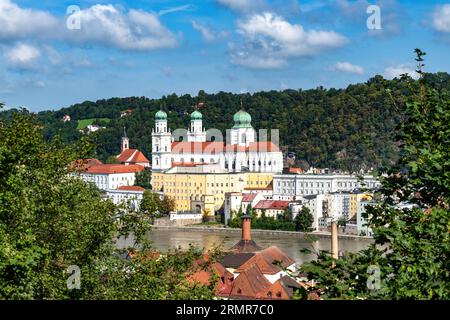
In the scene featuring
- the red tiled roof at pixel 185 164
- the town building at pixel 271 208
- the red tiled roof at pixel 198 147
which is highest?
the red tiled roof at pixel 198 147

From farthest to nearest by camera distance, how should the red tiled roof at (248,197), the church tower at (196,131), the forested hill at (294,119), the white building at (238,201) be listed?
the forested hill at (294,119), the church tower at (196,131), the red tiled roof at (248,197), the white building at (238,201)

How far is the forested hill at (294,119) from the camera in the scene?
43.7 m

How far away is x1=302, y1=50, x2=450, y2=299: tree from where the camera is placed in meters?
2.75

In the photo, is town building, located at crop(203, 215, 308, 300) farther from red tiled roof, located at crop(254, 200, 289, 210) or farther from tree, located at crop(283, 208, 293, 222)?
red tiled roof, located at crop(254, 200, 289, 210)

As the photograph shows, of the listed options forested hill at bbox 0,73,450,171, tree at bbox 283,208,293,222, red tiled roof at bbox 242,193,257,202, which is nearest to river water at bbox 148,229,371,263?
tree at bbox 283,208,293,222

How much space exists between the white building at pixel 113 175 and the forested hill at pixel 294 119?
3.79 m

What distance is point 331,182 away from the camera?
34.1 metres

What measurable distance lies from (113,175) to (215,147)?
4661 millimetres

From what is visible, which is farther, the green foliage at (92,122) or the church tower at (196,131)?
the green foliage at (92,122)

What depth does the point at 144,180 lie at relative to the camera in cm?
3866

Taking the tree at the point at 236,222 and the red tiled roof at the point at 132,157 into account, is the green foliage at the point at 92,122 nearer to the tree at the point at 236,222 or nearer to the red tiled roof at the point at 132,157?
the red tiled roof at the point at 132,157

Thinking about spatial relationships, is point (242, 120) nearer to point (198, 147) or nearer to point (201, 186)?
point (198, 147)

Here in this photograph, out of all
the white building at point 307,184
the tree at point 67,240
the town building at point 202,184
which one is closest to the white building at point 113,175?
the town building at point 202,184
